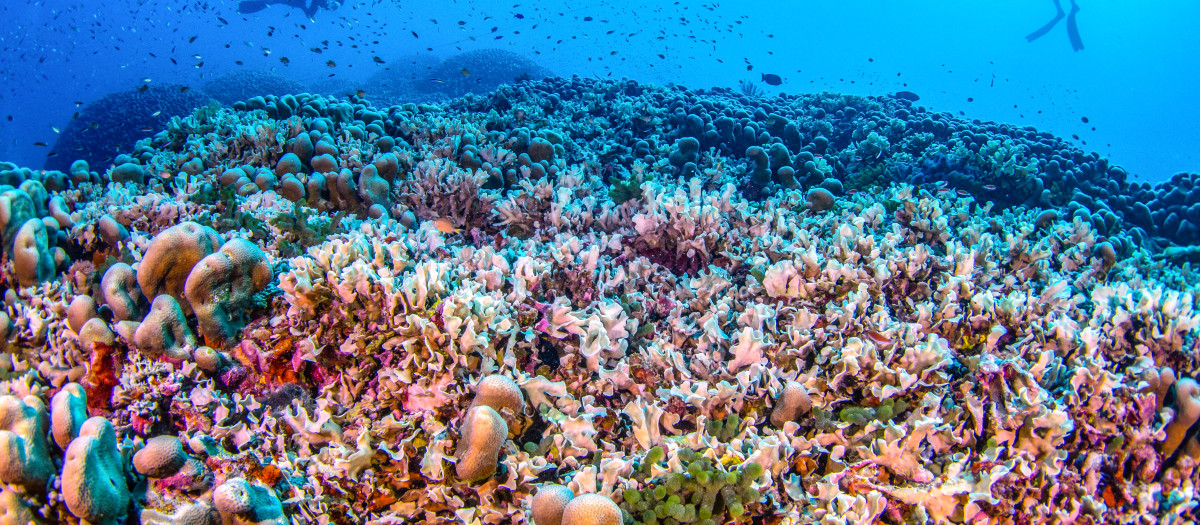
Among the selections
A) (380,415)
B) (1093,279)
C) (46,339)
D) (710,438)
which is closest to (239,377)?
(380,415)

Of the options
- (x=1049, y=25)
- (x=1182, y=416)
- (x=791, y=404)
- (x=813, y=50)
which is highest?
(x=813, y=50)

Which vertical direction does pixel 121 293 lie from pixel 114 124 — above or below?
below

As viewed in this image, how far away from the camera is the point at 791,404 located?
2.41 meters

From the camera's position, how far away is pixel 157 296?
2658mm

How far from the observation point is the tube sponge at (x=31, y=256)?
3000 millimetres

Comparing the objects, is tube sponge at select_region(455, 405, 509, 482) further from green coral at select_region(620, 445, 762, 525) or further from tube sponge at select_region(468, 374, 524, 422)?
green coral at select_region(620, 445, 762, 525)

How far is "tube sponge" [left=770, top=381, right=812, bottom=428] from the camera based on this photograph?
241 centimetres

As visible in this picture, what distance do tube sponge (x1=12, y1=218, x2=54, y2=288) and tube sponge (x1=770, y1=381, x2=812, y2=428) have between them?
4.58 meters

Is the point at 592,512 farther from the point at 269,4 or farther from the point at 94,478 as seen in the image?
the point at 269,4

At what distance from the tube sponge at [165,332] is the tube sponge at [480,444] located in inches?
71.8

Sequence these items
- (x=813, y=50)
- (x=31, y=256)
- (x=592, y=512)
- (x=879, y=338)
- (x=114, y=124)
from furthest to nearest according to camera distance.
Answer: (x=813, y=50) < (x=114, y=124) < (x=31, y=256) < (x=879, y=338) < (x=592, y=512)

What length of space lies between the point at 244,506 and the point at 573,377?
Answer: 152 centimetres

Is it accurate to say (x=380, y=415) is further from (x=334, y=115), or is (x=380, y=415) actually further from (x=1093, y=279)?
(x=334, y=115)

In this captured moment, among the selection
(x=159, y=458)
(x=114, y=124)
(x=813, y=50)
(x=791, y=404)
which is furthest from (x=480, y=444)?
(x=813, y=50)
